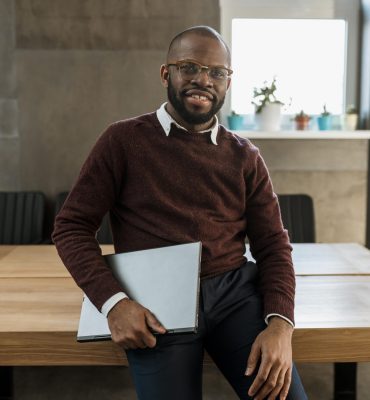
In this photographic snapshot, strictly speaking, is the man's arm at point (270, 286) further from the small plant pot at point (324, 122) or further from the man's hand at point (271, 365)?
the small plant pot at point (324, 122)

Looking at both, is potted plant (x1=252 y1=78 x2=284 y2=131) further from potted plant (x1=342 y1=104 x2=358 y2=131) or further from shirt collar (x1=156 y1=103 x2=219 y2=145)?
shirt collar (x1=156 y1=103 x2=219 y2=145)

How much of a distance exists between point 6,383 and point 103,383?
0.47m

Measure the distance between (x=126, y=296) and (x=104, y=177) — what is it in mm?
314

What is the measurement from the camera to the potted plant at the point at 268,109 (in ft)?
11.1

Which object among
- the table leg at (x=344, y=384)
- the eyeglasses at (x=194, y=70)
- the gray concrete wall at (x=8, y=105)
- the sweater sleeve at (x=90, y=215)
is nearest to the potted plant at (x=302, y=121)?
the table leg at (x=344, y=384)

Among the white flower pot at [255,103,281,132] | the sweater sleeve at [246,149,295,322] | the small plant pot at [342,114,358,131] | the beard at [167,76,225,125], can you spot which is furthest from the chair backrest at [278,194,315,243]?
the beard at [167,76,225,125]

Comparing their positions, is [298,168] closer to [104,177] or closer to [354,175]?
[354,175]

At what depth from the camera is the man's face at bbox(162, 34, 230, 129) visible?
1442 mm

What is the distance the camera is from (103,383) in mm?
2529

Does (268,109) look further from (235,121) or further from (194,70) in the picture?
(194,70)

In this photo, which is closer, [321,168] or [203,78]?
Result: [203,78]

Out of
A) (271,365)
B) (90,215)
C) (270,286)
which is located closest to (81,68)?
(90,215)

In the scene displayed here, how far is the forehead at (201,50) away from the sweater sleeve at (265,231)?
0.28 metres

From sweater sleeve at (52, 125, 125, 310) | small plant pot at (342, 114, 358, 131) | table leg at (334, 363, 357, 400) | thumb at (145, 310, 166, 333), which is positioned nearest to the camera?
thumb at (145, 310, 166, 333)
